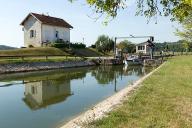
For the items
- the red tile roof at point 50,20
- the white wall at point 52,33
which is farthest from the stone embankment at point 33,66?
the red tile roof at point 50,20

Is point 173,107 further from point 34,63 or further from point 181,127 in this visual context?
point 34,63

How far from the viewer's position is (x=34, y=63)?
43719mm

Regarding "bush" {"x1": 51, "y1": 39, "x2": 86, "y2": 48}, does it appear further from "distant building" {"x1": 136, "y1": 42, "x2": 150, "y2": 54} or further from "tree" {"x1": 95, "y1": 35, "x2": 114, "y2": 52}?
"distant building" {"x1": 136, "y1": 42, "x2": 150, "y2": 54}

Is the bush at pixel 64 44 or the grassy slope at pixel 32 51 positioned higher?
the bush at pixel 64 44

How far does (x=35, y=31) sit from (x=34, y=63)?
23520mm

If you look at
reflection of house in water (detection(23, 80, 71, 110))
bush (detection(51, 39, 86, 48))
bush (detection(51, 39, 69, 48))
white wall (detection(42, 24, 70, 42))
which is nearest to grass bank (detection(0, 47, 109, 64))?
bush (detection(51, 39, 86, 48))

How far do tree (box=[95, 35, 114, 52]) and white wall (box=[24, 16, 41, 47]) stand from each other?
23991 millimetres

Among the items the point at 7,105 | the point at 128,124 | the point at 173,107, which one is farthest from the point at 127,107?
the point at 7,105

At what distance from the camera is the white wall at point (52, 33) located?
6562 centimetres

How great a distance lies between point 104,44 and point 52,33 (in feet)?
86.9

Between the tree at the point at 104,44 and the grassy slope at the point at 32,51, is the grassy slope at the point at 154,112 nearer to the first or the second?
the grassy slope at the point at 32,51

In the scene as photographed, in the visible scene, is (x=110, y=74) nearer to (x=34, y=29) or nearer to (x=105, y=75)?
(x=105, y=75)

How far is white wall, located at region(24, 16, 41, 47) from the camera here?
65544mm

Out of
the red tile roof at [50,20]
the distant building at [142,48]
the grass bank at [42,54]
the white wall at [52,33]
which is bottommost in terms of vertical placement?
the grass bank at [42,54]
